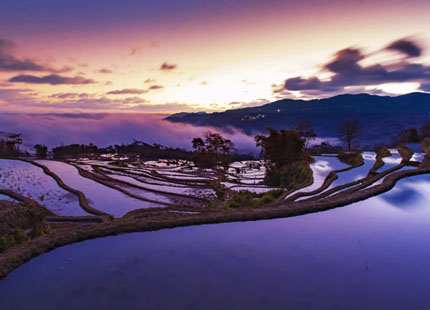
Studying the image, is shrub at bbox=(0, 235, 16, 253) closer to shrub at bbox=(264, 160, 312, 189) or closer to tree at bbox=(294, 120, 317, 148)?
shrub at bbox=(264, 160, 312, 189)

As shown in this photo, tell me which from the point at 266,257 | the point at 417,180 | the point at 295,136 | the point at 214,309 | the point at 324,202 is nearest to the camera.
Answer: the point at 214,309

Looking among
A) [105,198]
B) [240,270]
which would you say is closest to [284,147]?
[105,198]

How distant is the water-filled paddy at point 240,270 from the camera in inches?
225

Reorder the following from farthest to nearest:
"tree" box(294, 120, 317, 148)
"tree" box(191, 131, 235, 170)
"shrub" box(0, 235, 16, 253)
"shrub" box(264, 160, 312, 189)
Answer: "tree" box(191, 131, 235, 170), "tree" box(294, 120, 317, 148), "shrub" box(264, 160, 312, 189), "shrub" box(0, 235, 16, 253)

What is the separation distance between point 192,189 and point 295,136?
16.8m

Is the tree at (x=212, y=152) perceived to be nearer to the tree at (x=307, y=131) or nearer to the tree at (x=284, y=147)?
the tree at (x=307, y=131)

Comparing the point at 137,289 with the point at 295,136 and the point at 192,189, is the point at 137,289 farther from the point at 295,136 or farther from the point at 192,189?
the point at 295,136

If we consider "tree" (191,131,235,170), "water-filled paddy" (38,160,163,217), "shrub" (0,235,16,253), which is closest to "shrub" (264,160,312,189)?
"water-filled paddy" (38,160,163,217)

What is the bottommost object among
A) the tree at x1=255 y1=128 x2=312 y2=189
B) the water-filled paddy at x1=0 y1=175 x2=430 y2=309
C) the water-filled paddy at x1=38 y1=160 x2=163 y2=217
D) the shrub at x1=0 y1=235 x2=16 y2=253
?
the water-filled paddy at x1=38 y1=160 x2=163 y2=217

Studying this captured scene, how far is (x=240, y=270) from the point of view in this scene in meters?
6.93

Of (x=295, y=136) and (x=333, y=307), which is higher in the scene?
(x=295, y=136)

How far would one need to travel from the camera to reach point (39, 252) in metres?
8.19

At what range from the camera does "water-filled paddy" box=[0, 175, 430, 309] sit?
571cm

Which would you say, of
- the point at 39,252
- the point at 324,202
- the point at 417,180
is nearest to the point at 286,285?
the point at 39,252
